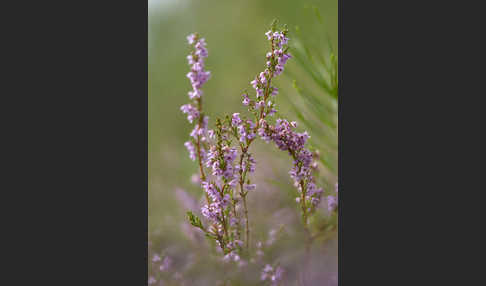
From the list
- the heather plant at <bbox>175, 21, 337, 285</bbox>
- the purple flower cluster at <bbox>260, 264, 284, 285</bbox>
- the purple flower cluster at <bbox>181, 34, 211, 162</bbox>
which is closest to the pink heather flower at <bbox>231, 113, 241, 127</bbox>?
the heather plant at <bbox>175, 21, 337, 285</bbox>

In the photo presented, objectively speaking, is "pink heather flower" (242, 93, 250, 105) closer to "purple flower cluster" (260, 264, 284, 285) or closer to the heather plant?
the heather plant

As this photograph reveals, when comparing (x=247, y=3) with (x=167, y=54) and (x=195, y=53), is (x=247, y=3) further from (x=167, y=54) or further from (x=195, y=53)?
(x=195, y=53)

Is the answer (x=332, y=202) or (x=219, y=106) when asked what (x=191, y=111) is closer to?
(x=332, y=202)

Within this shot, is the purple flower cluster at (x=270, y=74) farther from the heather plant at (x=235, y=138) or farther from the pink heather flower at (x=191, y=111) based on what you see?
the pink heather flower at (x=191, y=111)

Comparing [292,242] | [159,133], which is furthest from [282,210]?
[159,133]

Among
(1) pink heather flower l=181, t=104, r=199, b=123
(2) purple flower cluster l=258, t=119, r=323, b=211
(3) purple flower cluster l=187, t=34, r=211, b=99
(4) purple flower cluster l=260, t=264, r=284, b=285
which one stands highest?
(3) purple flower cluster l=187, t=34, r=211, b=99

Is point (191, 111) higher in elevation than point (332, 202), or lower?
higher

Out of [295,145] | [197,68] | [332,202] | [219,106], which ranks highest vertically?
[219,106]

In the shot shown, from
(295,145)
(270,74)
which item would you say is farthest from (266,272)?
(270,74)
